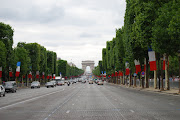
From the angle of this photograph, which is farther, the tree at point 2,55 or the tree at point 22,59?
the tree at point 22,59

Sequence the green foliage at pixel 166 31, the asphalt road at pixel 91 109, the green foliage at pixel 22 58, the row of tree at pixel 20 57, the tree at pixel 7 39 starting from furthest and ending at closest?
1. the green foliage at pixel 22 58
2. the tree at pixel 7 39
3. the row of tree at pixel 20 57
4. the green foliage at pixel 166 31
5. the asphalt road at pixel 91 109

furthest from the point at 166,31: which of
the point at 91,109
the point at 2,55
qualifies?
the point at 2,55

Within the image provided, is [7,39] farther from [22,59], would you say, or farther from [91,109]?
[91,109]

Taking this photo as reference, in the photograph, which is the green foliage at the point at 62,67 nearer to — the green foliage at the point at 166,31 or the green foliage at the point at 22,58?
the green foliage at the point at 22,58

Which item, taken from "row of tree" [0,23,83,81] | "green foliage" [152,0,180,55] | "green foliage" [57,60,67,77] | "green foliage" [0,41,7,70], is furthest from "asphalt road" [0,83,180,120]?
"green foliage" [57,60,67,77]

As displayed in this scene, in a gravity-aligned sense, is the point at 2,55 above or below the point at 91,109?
above

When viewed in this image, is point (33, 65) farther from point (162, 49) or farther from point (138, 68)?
point (162, 49)

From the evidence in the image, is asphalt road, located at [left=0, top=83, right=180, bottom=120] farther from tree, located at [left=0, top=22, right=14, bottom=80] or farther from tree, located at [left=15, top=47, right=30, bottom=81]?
tree, located at [left=15, top=47, right=30, bottom=81]

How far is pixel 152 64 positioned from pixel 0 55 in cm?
2990

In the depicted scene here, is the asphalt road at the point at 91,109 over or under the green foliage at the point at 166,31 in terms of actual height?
under

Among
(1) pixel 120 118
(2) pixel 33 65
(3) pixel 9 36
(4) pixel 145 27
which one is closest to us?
(1) pixel 120 118

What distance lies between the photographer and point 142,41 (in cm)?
3966

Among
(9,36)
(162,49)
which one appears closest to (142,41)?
(162,49)

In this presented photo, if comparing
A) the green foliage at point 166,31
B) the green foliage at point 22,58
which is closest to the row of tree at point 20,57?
the green foliage at point 22,58
